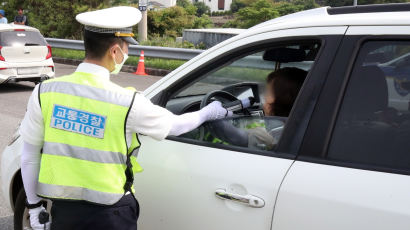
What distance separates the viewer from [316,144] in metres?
1.89

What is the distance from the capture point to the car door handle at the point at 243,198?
1.95 meters

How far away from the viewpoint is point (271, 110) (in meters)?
2.65

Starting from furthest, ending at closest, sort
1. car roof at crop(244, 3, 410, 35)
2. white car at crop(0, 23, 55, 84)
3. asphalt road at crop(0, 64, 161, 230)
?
white car at crop(0, 23, 55, 84) < asphalt road at crop(0, 64, 161, 230) < car roof at crop(244, 3, 410, 35)

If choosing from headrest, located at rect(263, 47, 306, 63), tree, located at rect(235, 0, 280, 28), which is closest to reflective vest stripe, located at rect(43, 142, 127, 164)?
headrest, located at rect(263, 47, 306, 63)

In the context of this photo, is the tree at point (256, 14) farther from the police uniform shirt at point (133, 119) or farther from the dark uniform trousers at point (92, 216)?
the dark uniform trousers at point (92, 216)

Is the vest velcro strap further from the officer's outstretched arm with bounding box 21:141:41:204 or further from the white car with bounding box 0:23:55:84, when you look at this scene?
the white car with bounding box 0:23:55:84

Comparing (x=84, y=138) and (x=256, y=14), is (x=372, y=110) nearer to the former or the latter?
(x=84, y=138)

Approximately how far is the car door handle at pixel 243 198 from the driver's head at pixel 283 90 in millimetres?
696

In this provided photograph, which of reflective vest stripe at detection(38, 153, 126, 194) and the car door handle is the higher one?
reflective vest stripe at detection(38, 153, 126, 194)

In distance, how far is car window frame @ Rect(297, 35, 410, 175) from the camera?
1877 mm

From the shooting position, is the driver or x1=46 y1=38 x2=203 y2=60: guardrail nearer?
the driver

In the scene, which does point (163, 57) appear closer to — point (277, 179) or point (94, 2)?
point (94, 2)

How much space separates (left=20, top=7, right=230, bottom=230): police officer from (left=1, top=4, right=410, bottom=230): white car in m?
0.27

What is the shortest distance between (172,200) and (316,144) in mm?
783
